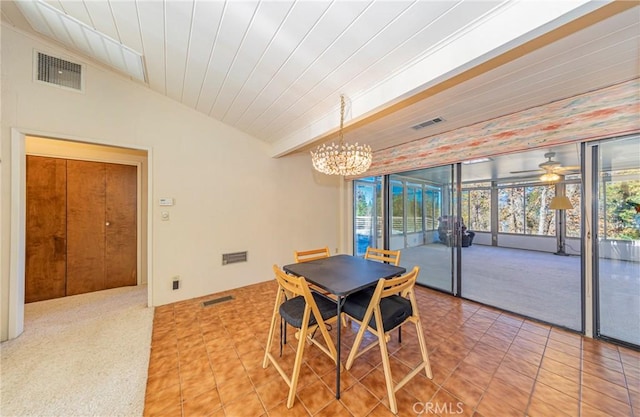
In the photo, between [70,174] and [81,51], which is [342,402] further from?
[70,174]

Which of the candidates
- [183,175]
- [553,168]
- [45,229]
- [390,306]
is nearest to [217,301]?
[183,175]

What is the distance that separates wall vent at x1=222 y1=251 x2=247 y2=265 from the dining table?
163 cm

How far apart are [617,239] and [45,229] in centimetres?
692

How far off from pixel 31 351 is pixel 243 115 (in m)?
3.27

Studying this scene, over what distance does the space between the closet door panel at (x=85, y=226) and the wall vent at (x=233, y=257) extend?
1920mm

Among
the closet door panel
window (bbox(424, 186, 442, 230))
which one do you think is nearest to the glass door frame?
window (bbox(424, 186, 442, 230))

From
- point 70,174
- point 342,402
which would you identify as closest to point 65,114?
point 70,174

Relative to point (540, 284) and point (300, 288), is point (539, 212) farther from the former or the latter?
point (300, 288)

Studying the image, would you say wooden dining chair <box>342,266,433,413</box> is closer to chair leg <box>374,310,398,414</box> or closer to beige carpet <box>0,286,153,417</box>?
chair leg <box>374,310,398,414</box>

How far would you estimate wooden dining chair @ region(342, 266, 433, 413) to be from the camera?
1466 millimetres

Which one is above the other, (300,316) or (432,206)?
(432,206)

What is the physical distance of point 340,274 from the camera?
201 centimetres

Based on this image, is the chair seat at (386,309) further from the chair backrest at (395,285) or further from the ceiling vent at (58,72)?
the ceiling vent at (58,72)

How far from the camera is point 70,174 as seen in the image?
3.20 m
